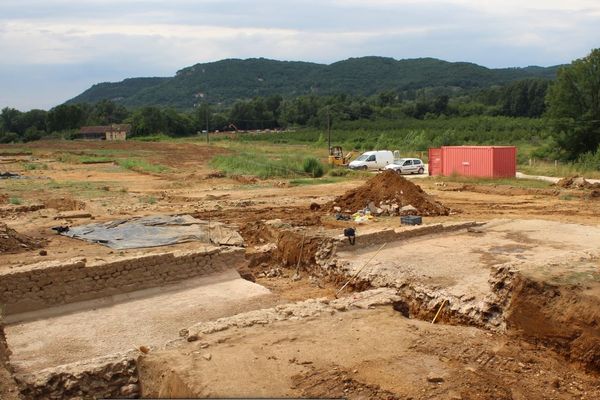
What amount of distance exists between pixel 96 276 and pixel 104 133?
95.3 metres

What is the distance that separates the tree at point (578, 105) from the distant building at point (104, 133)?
72.9 metres

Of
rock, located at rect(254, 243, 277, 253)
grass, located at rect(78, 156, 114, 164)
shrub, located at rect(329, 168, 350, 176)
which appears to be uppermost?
grass, located at rect(78, 156, 114, 164)

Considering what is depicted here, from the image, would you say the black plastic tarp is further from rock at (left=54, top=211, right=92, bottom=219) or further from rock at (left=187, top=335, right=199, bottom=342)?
rock at (left=187, top=335, right=199, bottom=342)

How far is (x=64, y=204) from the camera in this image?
23484 millimetres

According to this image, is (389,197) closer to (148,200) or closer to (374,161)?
(148,200)

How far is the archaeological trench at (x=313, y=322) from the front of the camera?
7211 millimetres

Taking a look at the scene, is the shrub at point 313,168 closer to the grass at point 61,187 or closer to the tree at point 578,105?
the grass at point 61,187

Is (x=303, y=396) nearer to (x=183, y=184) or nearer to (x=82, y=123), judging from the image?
(x=183, y=184)

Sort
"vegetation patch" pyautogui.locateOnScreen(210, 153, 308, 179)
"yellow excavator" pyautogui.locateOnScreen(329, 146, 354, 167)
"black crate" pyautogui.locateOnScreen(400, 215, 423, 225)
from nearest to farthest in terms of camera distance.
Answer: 1. "black crate" pyautogui.locateOnScreen(400, 215, 423, 225)
2. "vegetation patch" pyautogui.locateOnScreen(210, 153, 308, 179)
3. "yellow excavator" pyautogui.locateOnScreen(329, 146, 354, 167)

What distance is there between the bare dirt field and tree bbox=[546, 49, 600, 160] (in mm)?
20167

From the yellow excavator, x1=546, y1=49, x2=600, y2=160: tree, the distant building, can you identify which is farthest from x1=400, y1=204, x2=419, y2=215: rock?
the distant building

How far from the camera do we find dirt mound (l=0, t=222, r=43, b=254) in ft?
49.1

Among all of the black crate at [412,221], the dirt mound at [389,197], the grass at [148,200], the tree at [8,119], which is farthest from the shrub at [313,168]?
the tree at [8,119]

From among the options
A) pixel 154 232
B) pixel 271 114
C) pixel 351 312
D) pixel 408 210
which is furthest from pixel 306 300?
pixel 271 114
